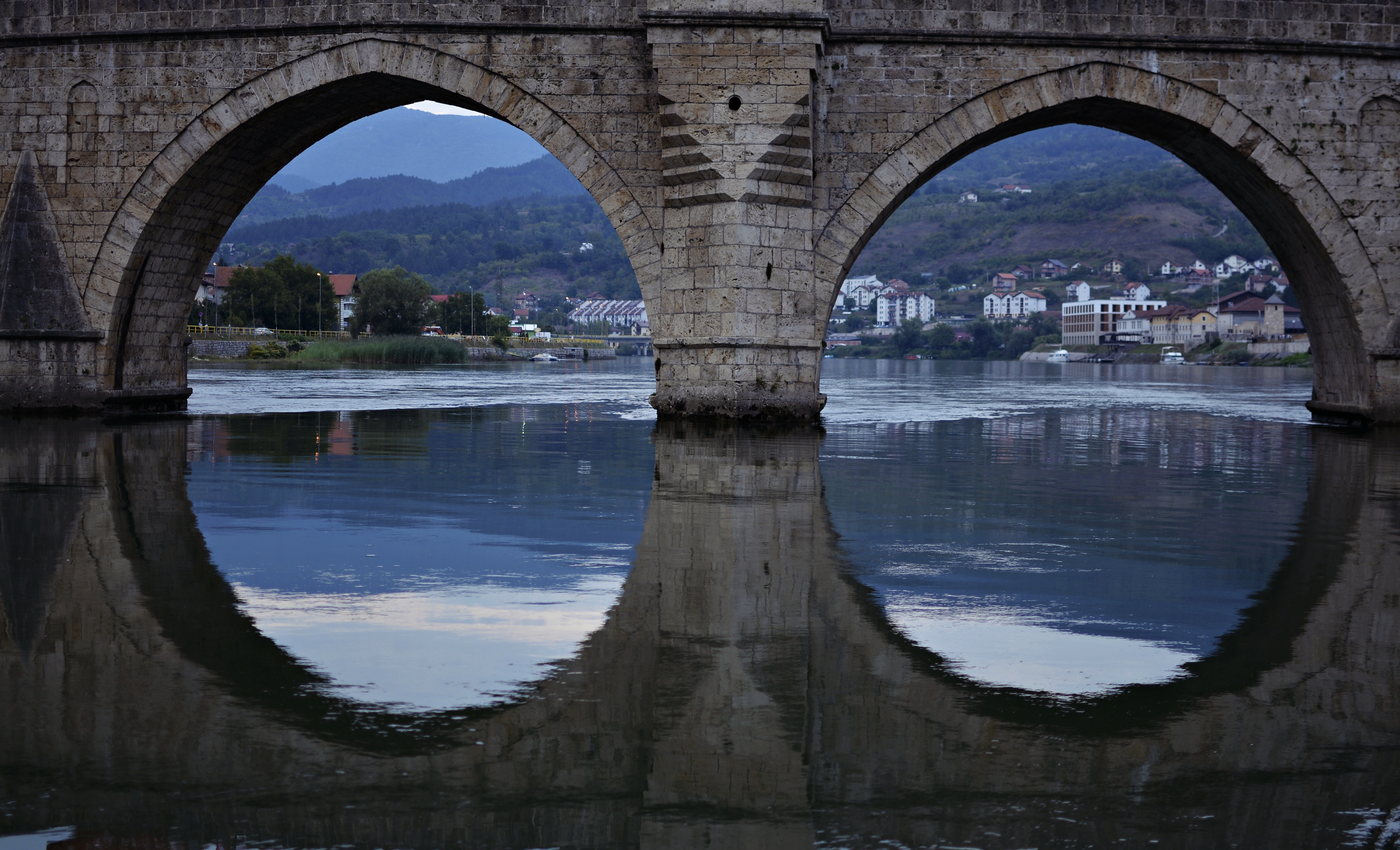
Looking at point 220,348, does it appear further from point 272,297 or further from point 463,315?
point 463,315

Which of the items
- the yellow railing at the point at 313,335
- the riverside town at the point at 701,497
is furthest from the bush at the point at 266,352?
the riverside town at the point at 701,497

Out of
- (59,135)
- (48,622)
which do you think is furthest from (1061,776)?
(59,135)

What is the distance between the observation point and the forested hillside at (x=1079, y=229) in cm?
15538

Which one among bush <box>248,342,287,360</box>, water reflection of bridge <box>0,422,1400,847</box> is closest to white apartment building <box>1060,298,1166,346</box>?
bush <box>248,342,287,360</box>

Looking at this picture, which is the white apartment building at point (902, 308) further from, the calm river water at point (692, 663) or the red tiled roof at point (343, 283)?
the calm river water at point (692, 663)

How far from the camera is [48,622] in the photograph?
14.2 ft

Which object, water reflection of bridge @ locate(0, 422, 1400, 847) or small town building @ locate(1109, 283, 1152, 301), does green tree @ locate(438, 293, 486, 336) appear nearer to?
small town building @ locate(1109, 283, 1152, 301)

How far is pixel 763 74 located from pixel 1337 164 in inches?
274

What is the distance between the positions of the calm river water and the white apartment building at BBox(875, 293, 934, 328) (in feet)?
492

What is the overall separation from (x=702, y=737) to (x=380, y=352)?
4485 centimetres

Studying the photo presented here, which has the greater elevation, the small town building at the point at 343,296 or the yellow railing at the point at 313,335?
the small town building at the point at 343,296

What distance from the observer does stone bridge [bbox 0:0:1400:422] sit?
1460 centimetres

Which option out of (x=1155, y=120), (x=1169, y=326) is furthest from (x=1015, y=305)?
(x=1155, y=120)

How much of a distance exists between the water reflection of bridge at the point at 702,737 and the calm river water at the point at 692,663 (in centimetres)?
1
